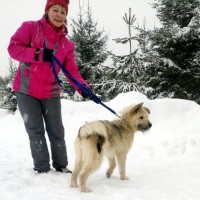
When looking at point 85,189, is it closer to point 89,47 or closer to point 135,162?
point 135,162

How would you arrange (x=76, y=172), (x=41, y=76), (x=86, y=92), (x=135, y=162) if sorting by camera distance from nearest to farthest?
(x=76, y=172) < (x=41, y=76) < (x=86, y=92) < (x=135, y=162)

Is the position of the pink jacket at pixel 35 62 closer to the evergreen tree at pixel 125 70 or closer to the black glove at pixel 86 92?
the black glove at pixel 86 92

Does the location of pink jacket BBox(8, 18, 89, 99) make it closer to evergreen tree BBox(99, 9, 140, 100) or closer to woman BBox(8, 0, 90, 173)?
woman BBox(8, 0, 90, 173)

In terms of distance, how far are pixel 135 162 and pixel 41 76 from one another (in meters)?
2.54

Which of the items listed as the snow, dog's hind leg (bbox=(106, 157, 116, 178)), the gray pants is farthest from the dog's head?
the gray pants

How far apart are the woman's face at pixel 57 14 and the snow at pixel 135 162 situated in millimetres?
2211

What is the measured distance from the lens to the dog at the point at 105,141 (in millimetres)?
4066

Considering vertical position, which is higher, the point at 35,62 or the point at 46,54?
the point at 46,54

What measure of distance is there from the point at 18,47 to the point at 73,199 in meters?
2.16

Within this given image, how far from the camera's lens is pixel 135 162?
19.4 ft

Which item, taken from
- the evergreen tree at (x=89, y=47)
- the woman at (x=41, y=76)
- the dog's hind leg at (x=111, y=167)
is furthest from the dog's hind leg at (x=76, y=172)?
the evergreen tree at (x=89, y=47)

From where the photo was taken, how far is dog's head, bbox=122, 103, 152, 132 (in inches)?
199

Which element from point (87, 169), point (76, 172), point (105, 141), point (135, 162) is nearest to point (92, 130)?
point (105, 141)

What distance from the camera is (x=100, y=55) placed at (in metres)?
17.0
